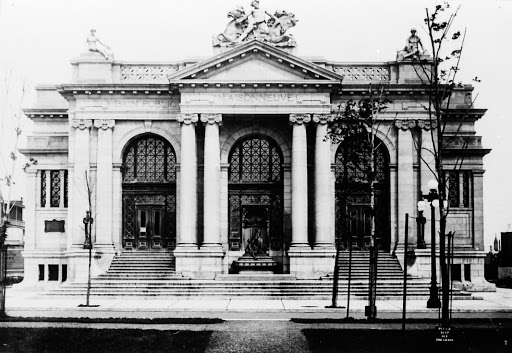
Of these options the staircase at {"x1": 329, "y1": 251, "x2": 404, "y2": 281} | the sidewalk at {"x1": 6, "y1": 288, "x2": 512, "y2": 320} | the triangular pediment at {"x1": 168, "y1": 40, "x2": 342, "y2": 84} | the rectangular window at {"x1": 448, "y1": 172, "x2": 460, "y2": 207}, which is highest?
the triangular pediment at {"x1": 168, "y1": 40, "x2": 342, "y2": 84}

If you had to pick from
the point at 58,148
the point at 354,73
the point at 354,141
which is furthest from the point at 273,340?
the point at 58,148

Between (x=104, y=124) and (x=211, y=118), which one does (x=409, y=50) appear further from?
(x=104, y=124)

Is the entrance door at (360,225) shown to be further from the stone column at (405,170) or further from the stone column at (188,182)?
the stone column at (188,182)

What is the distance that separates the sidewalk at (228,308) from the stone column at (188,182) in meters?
5.46

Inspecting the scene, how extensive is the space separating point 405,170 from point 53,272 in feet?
74.2

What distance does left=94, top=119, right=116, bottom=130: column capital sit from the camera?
4384 cm

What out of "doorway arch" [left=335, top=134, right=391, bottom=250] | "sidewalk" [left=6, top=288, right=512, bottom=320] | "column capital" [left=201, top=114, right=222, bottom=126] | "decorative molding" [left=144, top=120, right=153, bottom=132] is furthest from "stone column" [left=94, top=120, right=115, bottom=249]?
"doorway arch" [left=335, top=134, right=391, bottom=250]

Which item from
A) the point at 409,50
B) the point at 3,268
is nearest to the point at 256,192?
the point at 409,50

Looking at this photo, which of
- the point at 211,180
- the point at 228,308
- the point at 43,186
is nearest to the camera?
the point at 228,308

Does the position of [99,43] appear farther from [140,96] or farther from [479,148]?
[479,148]

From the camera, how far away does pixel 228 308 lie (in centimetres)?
3131

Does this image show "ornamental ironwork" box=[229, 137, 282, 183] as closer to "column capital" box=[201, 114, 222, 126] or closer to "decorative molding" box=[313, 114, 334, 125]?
"column capital" box=[201, 114, 222, 126]

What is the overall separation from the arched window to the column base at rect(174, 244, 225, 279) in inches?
228

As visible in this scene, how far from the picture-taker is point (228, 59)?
41.8 m
